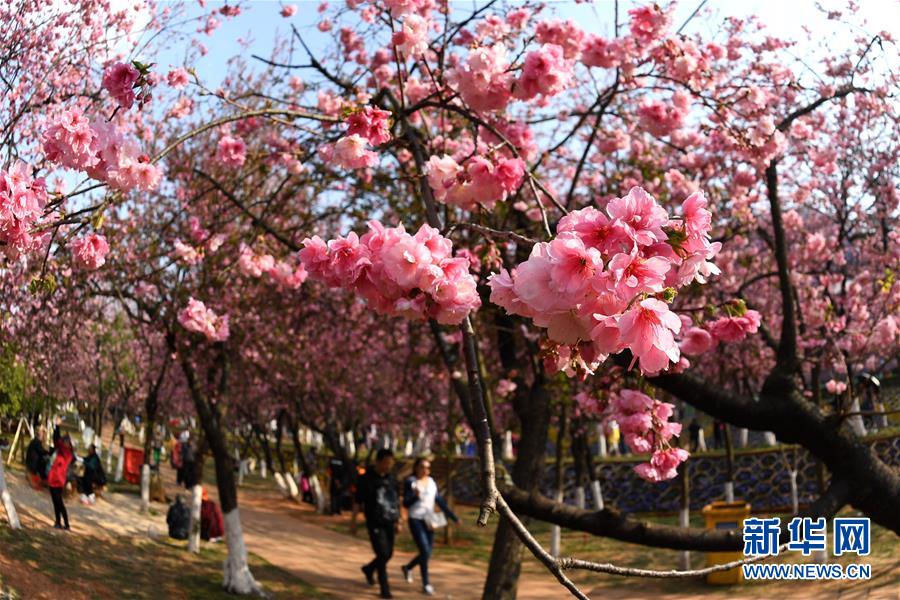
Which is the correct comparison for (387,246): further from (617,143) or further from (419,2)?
(617,143)

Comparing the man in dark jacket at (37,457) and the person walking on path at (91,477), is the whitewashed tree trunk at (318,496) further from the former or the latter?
the man in dark jacket at (37,457)

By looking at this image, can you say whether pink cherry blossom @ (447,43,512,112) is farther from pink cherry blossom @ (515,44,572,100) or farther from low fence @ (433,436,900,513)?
low fence @ (433,436,900,513)

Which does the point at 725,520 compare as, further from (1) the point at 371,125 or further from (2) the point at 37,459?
(1) the point at 371,125

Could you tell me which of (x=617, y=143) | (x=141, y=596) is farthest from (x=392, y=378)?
(x=617, y=143)

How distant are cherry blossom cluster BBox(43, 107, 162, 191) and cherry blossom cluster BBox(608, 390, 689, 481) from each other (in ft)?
8.03

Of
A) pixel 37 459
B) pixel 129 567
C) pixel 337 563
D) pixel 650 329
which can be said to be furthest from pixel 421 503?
pixel 650 329

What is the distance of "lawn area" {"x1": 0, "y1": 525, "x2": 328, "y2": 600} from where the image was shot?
8.07 m

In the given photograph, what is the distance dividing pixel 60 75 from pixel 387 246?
651cm

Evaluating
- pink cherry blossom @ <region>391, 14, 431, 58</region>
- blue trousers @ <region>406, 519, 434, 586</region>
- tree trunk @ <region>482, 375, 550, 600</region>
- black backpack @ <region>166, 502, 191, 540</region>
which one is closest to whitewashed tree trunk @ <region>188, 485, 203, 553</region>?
black backpack @ <region>166, 502, 191, 540</region>

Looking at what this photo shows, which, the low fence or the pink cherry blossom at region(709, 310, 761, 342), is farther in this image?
the low fence

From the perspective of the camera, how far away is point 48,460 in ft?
30.8

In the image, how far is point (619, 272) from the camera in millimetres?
1764

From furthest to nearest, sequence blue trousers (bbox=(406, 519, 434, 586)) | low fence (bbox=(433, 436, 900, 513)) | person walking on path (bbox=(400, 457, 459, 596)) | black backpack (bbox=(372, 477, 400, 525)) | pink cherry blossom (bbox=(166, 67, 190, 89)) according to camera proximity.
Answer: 1. low fence (bbox=(433, 436, 900, 513))
2. blue trousers (bbox=(406, 519, 434, 586))
3. person walking on path (bbox=(400, 457, 459, 596))
4. black backpack (bbox=(372, 477, 400, 525))
5. pink cherry blossom (bbox=(166, 67, 190, 89))

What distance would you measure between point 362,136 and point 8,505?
268 inches
